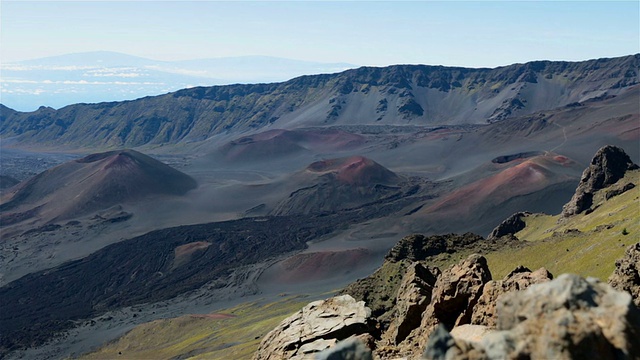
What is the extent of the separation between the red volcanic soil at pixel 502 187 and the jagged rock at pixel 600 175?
42775mm

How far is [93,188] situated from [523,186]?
116m

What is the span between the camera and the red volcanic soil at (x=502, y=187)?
118656mm

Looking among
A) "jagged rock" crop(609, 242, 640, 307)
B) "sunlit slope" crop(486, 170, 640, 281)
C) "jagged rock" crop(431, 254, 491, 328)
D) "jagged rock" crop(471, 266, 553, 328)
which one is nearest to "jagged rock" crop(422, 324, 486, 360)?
"jagged rock" crop(471, 266, 553, 328)

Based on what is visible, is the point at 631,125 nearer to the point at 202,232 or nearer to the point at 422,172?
the point at 422,172

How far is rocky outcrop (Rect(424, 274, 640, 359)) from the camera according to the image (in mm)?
9391

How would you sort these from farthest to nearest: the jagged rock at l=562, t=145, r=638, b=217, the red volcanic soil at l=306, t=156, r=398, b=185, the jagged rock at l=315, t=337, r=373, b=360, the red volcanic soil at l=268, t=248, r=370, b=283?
the red volcanic soil at l=306, t=156, r=398, b=185 < the red volcanic soil at l=268, t=248, r=370, b=283 < the jagged rock at l=562, t=145, r=638, b=217 < the jagged rock at l=315, t=337, r=373, b=360

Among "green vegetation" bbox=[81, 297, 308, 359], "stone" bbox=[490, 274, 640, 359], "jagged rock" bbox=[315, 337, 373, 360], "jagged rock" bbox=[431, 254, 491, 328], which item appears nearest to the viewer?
"stone" bbox=[490, 274, 640, 359]

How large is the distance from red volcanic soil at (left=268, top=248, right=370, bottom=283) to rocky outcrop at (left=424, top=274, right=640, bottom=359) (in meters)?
82.4

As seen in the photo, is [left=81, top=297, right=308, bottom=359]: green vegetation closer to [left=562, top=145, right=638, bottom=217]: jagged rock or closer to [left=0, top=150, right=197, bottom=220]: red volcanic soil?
[left=562, top=145, right=638, bottom=217]: jagged rock

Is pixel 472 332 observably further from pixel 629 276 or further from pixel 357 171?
pixel 357 171

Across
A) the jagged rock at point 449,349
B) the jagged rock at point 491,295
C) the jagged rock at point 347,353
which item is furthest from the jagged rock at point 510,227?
the jagged rock at point 449,349

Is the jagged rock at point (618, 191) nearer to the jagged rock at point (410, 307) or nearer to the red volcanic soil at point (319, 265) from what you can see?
the red volcanic soil at point (319, 265)

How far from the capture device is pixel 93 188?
160m

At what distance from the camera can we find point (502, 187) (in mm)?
123250
